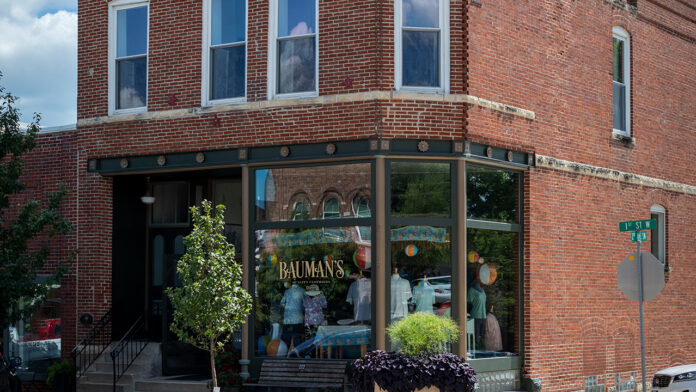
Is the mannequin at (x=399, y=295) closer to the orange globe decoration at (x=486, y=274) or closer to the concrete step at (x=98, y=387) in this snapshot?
the orange globe decoration at (x=486, y=274)

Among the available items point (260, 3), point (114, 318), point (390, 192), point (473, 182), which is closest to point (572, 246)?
point (473, 182)

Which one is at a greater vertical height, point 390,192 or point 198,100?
point 198,100

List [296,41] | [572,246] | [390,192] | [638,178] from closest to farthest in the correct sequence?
1. [390,192]
2. [296,41]
3. [572,246]
4. [638,178]

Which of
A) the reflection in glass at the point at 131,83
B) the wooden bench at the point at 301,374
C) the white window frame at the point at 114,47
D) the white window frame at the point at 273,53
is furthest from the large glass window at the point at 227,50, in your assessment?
the wooden bench at the point at 301,374

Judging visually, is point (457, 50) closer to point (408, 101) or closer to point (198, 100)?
point (408, 101)

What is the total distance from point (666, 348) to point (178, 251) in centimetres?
1076

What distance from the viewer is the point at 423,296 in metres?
15.7

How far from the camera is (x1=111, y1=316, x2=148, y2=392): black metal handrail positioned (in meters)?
17.6

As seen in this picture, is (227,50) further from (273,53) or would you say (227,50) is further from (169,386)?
(169,386)

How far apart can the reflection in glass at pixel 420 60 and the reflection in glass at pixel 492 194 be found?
1.65 meters

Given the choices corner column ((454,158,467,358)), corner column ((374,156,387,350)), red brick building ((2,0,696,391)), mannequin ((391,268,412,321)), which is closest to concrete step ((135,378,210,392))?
red brick building ((2,0,696,391))

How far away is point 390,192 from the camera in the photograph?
15.5 metres

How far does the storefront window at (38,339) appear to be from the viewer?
19.1 meters

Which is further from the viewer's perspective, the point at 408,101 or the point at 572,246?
the point at 572,246
